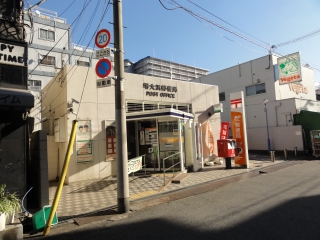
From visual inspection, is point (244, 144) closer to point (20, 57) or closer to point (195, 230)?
point (195, 230)

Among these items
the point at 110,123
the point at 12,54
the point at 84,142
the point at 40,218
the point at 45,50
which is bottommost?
the point at 40,218

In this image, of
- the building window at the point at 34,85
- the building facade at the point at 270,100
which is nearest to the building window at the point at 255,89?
the building facade at the point at 270,100

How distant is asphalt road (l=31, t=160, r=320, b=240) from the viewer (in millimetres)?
4284

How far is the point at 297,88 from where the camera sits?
2206 cm

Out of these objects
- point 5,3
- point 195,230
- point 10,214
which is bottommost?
point 195,230

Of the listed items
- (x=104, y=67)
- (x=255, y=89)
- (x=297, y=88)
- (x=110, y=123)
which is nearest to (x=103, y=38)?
(x=104, y=67)

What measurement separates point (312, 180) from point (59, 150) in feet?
Result: 33.5

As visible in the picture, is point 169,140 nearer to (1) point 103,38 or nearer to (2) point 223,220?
(1) point 103,38

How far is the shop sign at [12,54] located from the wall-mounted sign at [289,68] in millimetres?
17663

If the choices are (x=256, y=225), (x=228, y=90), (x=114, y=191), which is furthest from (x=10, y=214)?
(x=228, y=90)

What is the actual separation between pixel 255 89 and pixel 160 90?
12277 mm

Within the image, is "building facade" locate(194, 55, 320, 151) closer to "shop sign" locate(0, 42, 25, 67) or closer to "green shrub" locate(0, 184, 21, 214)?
"shop sign" locate(0, 42, 25, 67)

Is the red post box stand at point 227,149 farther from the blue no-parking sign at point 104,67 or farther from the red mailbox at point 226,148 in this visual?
the blue no-parking sign at point 104,67

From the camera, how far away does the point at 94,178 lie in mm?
10000
